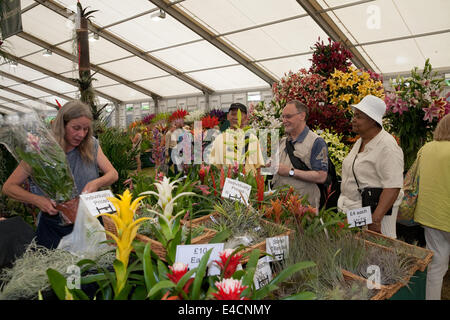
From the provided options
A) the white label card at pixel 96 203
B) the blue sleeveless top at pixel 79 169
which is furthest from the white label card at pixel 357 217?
the blue sleeveless top at pixel 79 169

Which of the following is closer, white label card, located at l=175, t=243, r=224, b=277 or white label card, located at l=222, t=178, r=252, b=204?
white label card, located at l=175, t=243, r=224, b=277

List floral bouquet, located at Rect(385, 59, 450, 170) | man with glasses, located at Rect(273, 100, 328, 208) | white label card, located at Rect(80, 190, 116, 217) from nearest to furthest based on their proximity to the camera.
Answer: white label card, located at Rect(80, 190, 116, 217), man with glasses, located at Rect(273, 100, 328, 208), floral bouquet, located at Rect(385, 59, 450, 170)

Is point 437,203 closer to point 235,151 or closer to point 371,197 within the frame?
point 371,197

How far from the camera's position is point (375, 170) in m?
2.05

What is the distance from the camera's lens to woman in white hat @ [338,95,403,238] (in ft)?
6.47

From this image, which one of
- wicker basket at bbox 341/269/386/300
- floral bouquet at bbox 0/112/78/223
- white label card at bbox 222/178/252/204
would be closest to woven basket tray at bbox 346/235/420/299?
wicker basket at bbox 341/269/386/300

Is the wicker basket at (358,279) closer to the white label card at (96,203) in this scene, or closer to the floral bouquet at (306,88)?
A: the white label card at (96,203)

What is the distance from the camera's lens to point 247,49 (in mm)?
9516

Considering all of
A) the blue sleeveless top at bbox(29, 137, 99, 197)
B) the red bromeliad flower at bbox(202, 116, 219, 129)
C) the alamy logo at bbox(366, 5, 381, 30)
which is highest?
the alamy logo at bbox(366, 5, 381, 30)

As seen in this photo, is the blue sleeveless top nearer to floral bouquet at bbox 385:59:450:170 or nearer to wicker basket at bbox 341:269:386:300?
wicker basket at bbox 341:269:386:300

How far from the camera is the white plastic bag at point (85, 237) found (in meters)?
1.20

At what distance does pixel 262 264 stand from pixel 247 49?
9169 millimetres
